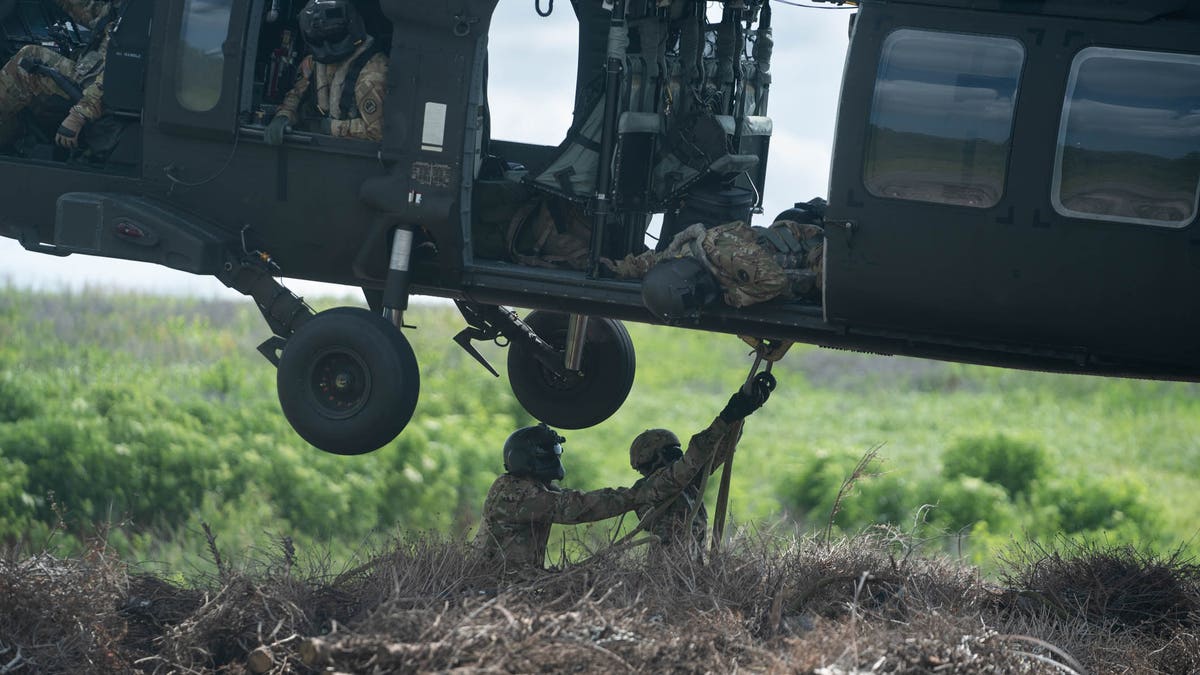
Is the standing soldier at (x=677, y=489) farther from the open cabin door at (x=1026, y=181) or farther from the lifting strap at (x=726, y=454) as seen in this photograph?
the open cabin door at (x=1026, y=181)

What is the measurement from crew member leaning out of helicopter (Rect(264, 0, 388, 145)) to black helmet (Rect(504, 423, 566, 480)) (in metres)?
2.01

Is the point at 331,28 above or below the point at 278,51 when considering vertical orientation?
above

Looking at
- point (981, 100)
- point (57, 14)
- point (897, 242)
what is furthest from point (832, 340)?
point (57, 14)

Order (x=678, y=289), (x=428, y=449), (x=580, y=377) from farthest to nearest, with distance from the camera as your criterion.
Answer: (x=428, y=449) → (x=580, y=377) → (x=678, y=289)

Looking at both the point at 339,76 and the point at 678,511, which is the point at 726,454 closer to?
the point at 678,511

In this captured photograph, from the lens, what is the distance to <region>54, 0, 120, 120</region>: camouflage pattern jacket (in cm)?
900

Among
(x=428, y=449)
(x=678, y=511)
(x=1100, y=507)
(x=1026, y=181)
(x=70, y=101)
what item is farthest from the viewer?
(x=1100, y=507)

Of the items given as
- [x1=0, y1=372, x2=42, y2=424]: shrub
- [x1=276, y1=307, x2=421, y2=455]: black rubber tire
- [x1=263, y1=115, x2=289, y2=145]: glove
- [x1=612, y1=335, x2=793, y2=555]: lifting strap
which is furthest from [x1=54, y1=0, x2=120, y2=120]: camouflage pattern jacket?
[x1=0, y1=372, x2=42, y2=424]: shrub

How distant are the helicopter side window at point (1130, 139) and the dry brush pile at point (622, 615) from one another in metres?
2.11

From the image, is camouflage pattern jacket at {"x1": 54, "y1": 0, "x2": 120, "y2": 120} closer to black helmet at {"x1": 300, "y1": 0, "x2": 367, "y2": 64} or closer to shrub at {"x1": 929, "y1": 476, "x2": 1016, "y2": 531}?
black helmet at {"x1": 300, "y1": 0, "x2": 367, "y2": 64}

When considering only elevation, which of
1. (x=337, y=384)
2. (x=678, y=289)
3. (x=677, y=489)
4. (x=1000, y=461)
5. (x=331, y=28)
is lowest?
(x=1000, y=461)

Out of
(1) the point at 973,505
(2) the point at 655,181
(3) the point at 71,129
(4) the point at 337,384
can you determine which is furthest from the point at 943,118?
(1) the point at 973,505

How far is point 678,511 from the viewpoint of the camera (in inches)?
379

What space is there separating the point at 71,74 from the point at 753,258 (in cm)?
414
